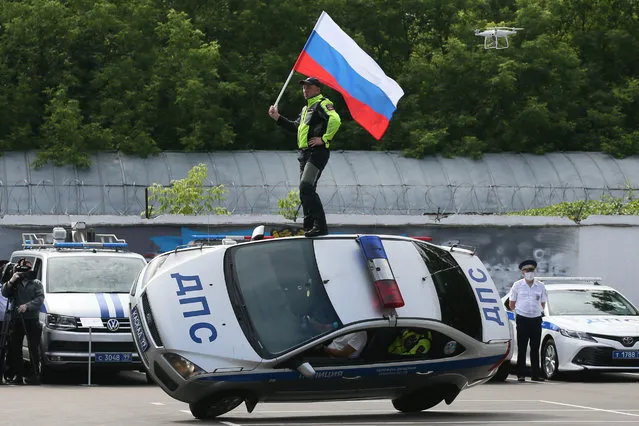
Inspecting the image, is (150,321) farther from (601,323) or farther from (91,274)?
(601,323)

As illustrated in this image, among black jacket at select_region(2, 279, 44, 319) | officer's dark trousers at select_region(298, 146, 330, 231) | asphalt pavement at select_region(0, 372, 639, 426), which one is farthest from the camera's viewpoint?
black jacket at select_region(2, 279, 44, 319)

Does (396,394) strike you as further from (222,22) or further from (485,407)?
(222,22)

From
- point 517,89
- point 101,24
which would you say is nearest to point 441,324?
point 101,24

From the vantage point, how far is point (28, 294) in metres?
20.0

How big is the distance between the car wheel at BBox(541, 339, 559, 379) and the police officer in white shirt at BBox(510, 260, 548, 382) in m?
0.25

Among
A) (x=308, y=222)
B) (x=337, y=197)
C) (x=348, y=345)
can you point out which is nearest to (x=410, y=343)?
(x=348, y=345)

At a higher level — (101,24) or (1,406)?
(101,24)

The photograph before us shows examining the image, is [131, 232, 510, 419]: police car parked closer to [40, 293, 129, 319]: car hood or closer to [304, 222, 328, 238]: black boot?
[304, 222, 328, 238]: black boot

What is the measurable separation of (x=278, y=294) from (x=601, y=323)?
9.49 metres

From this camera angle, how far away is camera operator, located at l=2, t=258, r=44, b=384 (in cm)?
1991

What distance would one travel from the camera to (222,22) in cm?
5172

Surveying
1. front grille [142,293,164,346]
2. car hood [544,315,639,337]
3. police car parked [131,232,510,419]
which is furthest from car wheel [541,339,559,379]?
front grille [142,293,164,346]

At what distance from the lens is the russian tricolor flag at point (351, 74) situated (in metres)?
17.6

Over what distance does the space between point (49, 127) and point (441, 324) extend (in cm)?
3095
